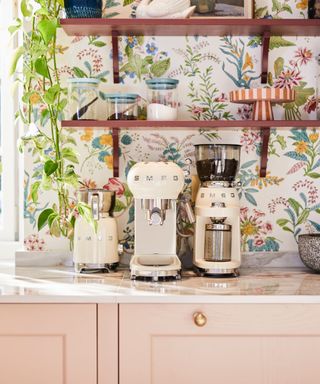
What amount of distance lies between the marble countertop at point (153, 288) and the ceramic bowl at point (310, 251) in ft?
0.14

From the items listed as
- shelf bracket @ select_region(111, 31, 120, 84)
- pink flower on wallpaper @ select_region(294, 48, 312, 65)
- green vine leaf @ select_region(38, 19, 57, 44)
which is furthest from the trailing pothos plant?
pink flower on wallpaper @ select_region(294, 48, 312, 65)

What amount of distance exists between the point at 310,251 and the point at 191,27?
37.2 inches

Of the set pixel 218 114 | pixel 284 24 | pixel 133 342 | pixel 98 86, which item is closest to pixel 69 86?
pixel 98 86

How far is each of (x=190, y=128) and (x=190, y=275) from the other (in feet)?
1.86

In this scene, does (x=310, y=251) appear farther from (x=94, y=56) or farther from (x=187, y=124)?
(x=94, y=56)

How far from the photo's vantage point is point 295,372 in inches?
84.3

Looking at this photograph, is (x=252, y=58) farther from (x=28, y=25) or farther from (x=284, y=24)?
(x=28, y=25)

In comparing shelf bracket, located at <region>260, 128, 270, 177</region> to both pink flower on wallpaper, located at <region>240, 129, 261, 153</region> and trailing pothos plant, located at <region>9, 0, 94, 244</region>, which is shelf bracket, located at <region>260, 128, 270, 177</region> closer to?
pink flower on wallpaper, located at <region>240, 129, 261, 153</region>

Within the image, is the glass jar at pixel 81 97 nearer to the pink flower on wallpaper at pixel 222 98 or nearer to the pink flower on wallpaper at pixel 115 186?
the pink flower on wallpaper at pixel 115 186

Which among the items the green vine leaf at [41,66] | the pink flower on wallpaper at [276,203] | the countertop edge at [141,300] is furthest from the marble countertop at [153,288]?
the green vine leaf at [41,66]

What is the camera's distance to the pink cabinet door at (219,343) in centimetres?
212

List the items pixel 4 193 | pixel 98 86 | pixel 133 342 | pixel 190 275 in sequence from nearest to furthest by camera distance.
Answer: pixel 133 342 < pixel 190 275 < pixel 98 86 < pixel 4 193

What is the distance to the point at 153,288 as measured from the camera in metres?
2.23

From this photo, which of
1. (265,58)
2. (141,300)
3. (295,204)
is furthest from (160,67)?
(141,300)
